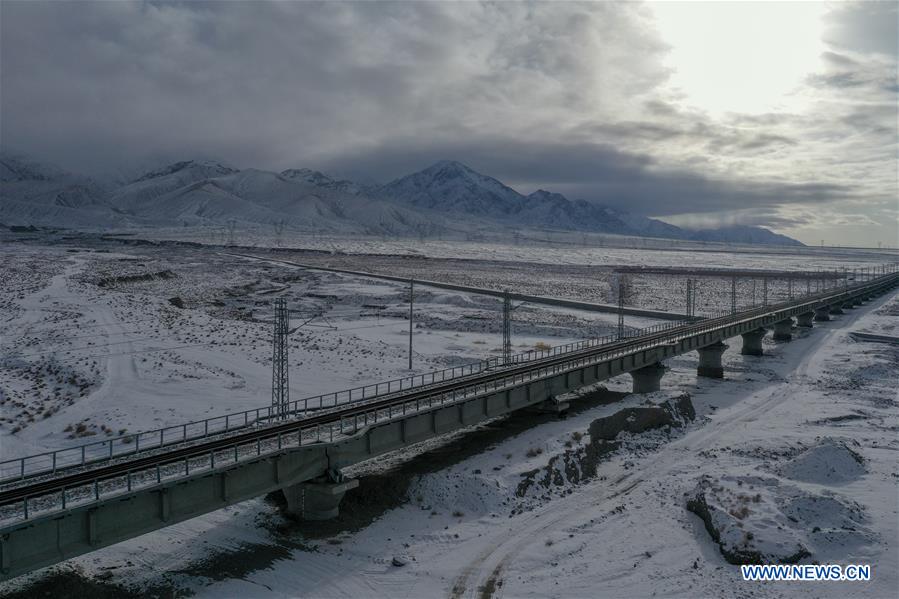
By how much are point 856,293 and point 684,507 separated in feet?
406

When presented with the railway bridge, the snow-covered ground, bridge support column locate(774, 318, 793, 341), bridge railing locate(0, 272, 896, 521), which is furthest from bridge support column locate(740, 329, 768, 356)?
the railway bridge

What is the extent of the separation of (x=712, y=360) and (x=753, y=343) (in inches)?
618

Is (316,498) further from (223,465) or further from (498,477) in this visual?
(498,477)

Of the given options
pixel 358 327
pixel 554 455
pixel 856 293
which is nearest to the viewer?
pixel 554 455

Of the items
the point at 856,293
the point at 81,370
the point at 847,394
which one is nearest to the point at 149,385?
the point at 81,370

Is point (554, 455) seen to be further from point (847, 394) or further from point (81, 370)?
point (81, 370)

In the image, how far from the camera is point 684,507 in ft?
93.2

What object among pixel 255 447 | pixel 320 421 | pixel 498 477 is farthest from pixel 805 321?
pixel 255 447

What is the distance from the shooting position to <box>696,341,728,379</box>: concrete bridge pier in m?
58.6

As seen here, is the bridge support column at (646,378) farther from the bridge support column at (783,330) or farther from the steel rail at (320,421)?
the bridge support column at (783,330)

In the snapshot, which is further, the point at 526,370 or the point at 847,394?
the point at 847,394

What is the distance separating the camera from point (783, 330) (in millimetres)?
84375

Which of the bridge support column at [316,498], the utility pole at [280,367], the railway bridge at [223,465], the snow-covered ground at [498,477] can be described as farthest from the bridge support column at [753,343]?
the bridge support column at [316,498]

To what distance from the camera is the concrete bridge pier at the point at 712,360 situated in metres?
58.6
